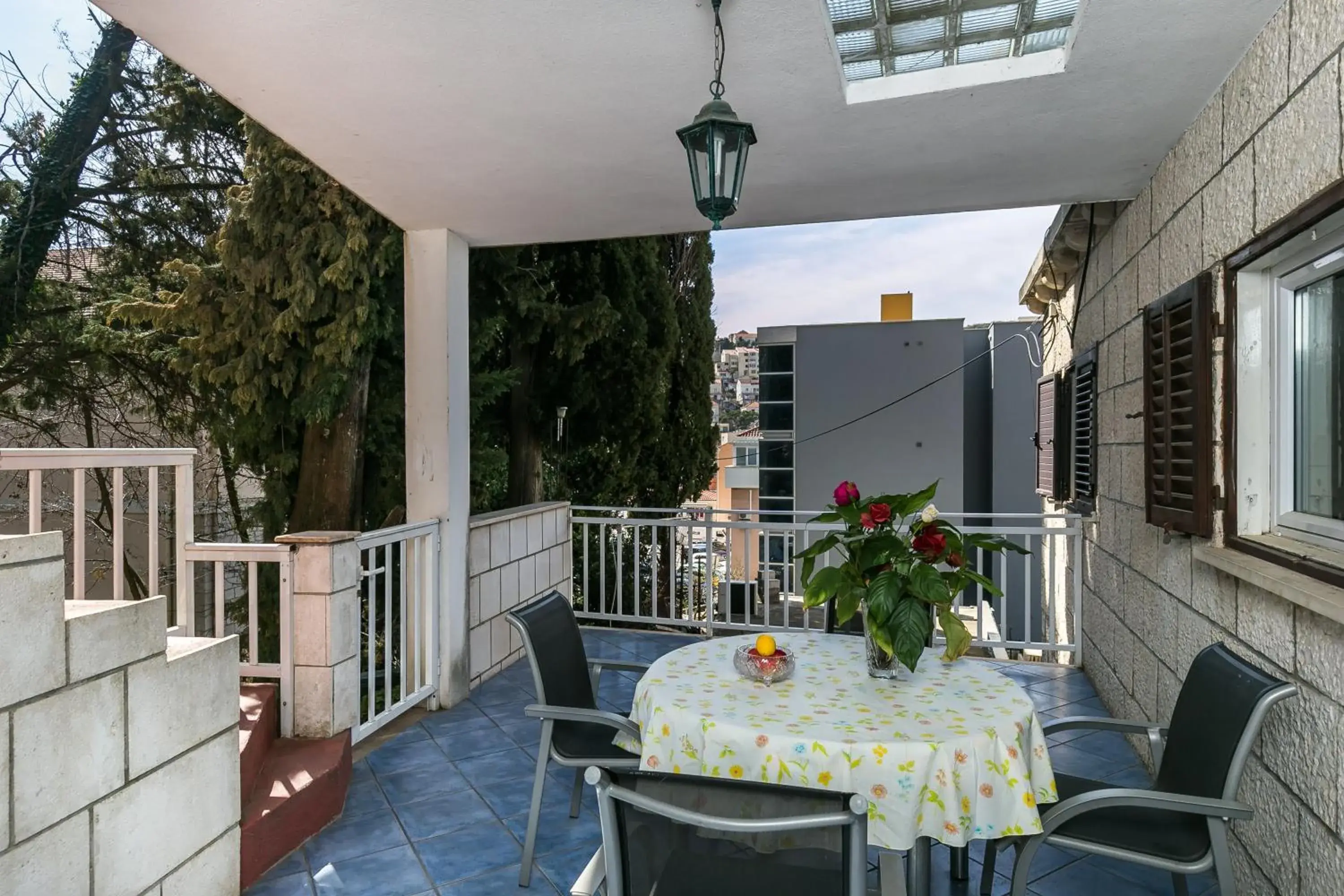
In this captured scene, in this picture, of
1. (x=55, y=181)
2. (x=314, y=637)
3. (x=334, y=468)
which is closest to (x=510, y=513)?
(x=334, y=468)

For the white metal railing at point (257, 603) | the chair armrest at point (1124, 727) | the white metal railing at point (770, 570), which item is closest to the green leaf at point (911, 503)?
the white metal railing at point (770, 570)

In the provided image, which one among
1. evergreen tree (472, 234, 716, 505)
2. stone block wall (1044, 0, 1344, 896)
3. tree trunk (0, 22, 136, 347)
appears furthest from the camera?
evergreen tree (472, 234, 716, 505)

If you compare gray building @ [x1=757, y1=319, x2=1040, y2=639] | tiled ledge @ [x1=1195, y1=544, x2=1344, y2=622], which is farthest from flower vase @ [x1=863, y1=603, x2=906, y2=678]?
gray building @ [x1=757, y1=319, x2=1040, y2=639]

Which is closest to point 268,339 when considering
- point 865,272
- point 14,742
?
point 14,742

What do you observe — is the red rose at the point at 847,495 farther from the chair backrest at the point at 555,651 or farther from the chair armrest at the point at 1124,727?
the chair backrest at the point at 555,651

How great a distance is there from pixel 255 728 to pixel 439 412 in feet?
5.62

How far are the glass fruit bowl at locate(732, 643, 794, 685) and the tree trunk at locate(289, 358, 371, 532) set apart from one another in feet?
12.9

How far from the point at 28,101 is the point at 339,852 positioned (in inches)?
264

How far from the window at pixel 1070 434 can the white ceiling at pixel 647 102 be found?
1157mm

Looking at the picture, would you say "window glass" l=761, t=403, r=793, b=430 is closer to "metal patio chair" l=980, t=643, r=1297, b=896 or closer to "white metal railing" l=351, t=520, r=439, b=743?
"white metal railing" l=351, t=520, r=439, b=743

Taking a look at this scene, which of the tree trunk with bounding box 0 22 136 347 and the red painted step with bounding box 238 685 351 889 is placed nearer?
the red painted step with bounding box 238 685 351 889

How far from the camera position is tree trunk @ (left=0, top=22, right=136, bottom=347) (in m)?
5.52

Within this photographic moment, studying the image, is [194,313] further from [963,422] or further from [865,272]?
[865,272]

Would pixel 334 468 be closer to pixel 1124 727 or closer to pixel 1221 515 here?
pixel 1124 727
